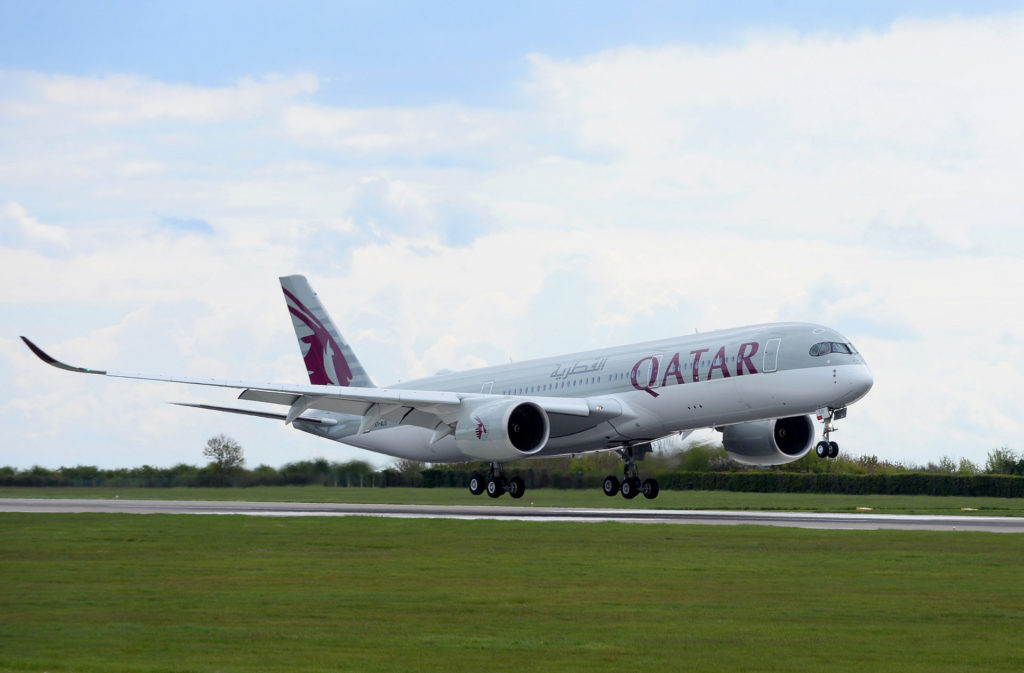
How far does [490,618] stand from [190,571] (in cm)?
667

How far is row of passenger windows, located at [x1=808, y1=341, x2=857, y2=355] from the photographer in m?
37.8

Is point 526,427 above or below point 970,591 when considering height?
above

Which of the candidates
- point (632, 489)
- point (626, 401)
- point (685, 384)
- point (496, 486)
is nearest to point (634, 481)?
point (632, 489)

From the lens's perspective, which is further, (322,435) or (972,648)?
(322,435)

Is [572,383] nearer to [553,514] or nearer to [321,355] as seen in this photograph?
[553,514]

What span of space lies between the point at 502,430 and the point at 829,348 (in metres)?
10.0

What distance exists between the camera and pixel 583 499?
43.6m

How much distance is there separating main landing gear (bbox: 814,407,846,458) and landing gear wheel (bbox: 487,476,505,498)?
11.8 metres

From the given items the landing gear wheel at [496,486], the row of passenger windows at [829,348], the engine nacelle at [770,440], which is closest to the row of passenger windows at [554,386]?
the landing gear wheel at [496,486]

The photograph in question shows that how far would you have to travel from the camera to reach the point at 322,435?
5325cm

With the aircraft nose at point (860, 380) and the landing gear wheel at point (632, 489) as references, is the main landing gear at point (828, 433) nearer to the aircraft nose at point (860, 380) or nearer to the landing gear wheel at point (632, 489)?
the aircraft nose at point (860, 380)

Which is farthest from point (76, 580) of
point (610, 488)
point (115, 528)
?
point (610, 488)

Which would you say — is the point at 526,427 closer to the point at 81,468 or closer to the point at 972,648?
the point at 81,468

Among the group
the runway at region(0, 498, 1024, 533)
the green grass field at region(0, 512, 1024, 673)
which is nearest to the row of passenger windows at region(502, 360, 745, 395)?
the runway at region(0, 498, 1024, 533)
